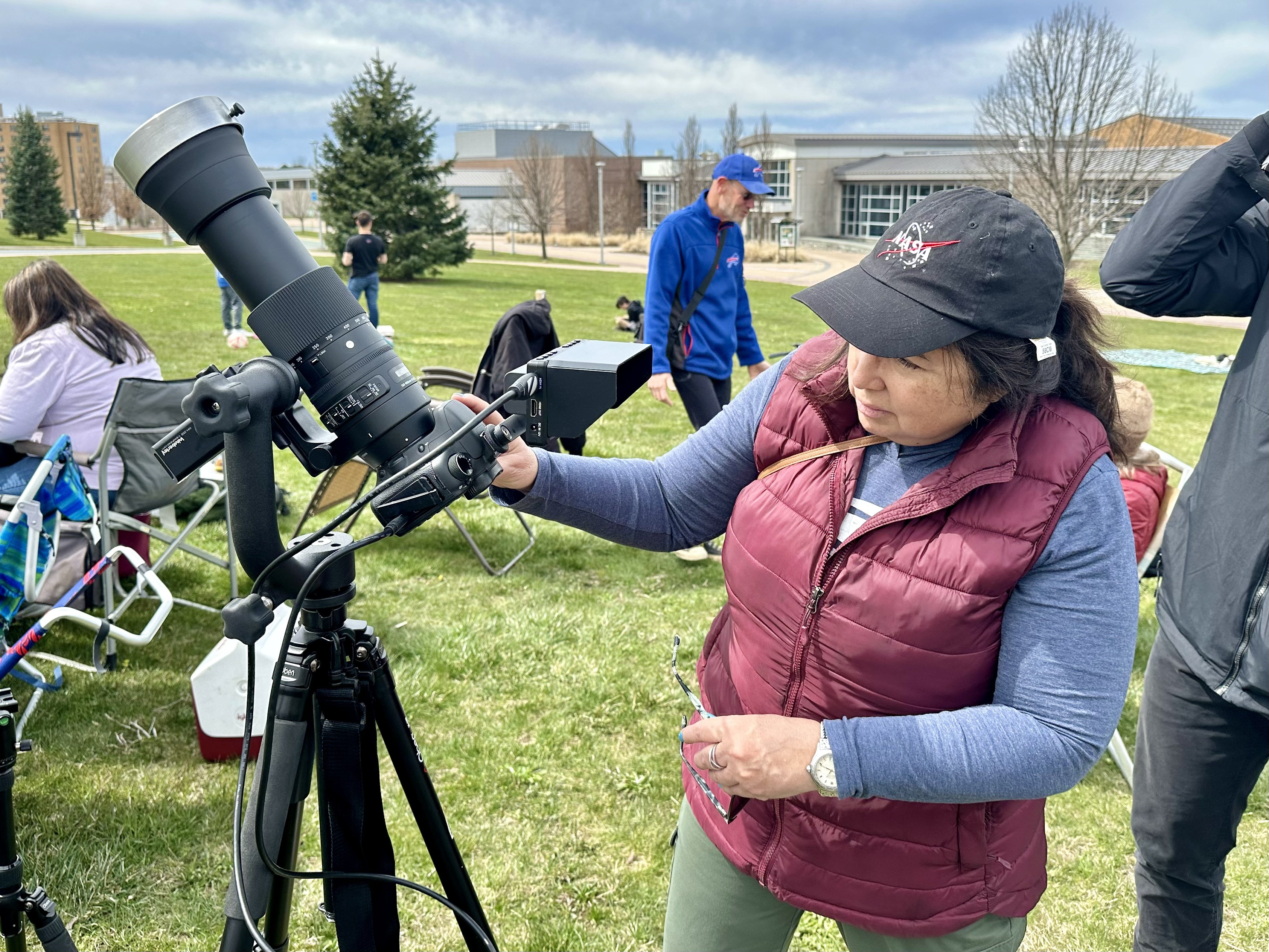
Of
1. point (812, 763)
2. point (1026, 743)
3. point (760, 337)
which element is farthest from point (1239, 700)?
point (760, 337)

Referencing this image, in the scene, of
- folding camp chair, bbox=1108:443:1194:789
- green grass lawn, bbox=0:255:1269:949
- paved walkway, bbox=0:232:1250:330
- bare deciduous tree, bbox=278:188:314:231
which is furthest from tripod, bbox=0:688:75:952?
bare deciduous tree, bbox=278:188:314:231

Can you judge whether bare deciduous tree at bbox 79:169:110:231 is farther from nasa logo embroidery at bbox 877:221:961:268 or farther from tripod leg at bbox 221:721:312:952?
nasa logo embroidery at bbox 877:221:961:268

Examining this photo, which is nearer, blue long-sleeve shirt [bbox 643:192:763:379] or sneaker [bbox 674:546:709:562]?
blue long-sleeve shirt [bbox 643:192:763:379]

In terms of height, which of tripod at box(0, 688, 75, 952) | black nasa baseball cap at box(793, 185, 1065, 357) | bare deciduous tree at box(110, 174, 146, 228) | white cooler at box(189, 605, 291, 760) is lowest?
white cooler at box(189, 605, 291, 760)

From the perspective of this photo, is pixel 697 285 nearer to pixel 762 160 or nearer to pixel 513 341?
pixel 513 341

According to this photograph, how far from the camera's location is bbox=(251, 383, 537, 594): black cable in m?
1.33

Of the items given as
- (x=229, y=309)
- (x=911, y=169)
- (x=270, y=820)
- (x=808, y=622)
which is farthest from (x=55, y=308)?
(x=911, y=169)

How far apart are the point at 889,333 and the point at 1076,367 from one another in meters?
0.35

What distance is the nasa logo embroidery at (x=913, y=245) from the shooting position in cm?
129

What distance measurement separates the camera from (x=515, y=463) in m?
1.63

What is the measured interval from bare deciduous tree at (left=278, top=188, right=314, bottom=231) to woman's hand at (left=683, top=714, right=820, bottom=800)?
202ft

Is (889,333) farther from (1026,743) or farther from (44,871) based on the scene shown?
(44,871)

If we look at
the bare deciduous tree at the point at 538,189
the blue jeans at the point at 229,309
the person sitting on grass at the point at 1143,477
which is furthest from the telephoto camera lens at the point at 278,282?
the bare deciduous tree at the point at 538,189

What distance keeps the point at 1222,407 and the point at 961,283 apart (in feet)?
3.72
